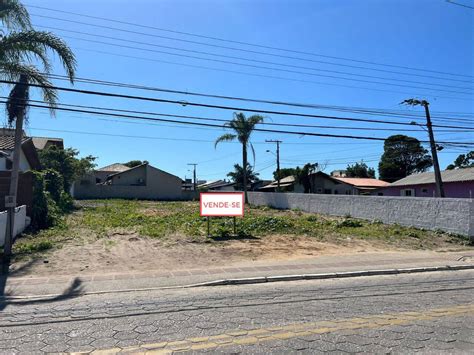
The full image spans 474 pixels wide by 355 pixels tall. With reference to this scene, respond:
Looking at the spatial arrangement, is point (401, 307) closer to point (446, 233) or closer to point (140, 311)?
point (140, 311)

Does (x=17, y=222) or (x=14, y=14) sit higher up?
(x=14, y=14)

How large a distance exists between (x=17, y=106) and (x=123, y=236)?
6.26m

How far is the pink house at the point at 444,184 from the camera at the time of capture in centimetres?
3429

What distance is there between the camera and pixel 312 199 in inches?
1131

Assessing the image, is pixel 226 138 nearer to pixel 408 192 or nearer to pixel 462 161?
pixel 408 192

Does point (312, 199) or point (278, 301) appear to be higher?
point (312, 199)

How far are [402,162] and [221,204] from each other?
68784mm

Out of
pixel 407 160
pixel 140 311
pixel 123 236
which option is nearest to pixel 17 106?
pixel 123 236

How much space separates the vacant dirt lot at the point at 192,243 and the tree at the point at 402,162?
59.8 meters

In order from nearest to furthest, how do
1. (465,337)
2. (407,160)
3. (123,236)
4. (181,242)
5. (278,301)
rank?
1. (465,337)
2. (278,301)
3. (181,242)
4. (123,236)
5. (407,160)

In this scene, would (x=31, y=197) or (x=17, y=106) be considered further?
(x=31, y=197)

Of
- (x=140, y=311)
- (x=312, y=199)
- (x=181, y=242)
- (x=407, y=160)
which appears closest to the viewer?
(x=140, y=311)

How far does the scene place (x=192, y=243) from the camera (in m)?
13.6

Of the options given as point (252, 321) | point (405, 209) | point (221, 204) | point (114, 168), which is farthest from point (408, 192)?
point (114, 168)
